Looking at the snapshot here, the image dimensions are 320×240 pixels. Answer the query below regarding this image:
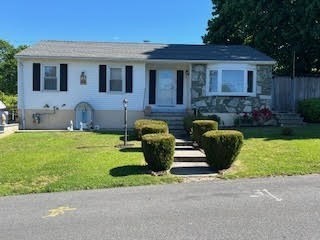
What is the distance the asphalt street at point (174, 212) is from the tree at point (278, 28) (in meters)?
15.3

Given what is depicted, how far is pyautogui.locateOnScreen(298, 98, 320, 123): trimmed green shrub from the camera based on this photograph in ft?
73.9

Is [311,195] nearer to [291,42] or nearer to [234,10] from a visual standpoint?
[291,42]

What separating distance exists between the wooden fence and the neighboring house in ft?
7.45

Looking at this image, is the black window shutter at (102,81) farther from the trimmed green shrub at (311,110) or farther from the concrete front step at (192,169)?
the concrete front step at (192,169)

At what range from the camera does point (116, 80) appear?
23.1m

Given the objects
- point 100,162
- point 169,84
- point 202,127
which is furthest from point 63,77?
point 100,162

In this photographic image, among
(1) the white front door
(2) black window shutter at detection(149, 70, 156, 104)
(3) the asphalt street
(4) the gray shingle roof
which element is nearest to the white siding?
(4) the gray shingle roof

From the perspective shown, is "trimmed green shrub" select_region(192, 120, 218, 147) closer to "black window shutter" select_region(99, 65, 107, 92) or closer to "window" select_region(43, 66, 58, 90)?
"black window shutter" select_region(99, 65, 107, 92)

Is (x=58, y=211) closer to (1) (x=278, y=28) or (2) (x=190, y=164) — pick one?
(2) (x=190, y=164)

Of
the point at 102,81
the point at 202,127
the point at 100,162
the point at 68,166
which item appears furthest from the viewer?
the point at 102,81

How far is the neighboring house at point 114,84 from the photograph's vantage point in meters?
22.5

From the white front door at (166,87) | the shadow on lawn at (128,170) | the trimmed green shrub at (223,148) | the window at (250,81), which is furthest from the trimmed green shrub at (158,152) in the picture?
the white front door at (166,87)

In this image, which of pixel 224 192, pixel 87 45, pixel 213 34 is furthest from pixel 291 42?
pixel 224 192

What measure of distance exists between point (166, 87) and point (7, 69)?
4514 centimetres
